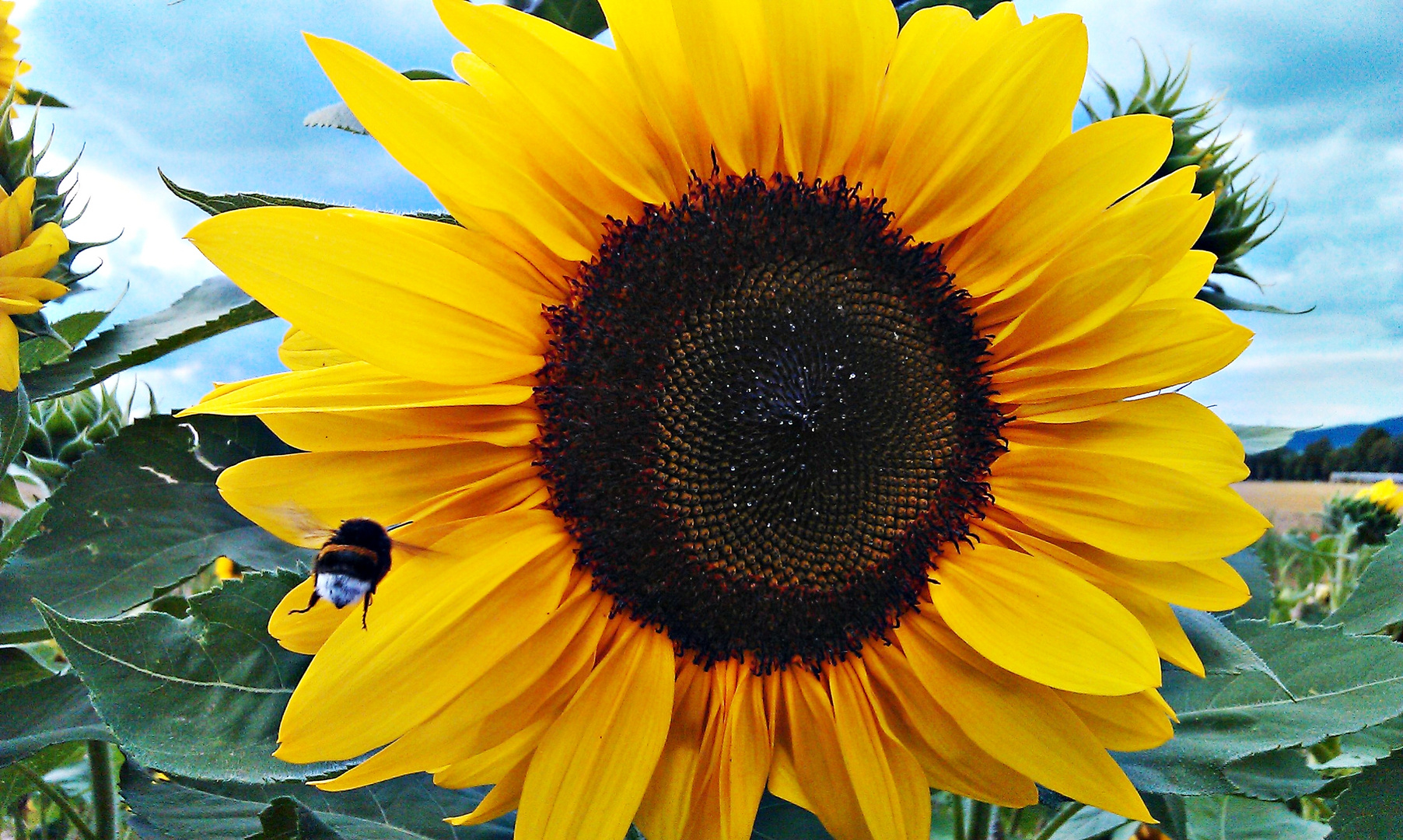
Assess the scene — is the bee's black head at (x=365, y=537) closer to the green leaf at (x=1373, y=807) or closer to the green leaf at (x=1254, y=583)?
the green leaf at (x=1373, y=807)

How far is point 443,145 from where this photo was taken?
729 mm

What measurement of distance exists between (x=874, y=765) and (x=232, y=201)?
0.72m

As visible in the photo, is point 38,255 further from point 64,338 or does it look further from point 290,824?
point 290,824

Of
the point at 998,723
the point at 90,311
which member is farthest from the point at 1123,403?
the point at 90,311

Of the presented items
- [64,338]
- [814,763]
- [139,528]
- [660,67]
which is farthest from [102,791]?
[660,67]

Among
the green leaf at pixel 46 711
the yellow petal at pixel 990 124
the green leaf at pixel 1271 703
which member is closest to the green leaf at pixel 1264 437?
the green leaf at pixel 1271 703

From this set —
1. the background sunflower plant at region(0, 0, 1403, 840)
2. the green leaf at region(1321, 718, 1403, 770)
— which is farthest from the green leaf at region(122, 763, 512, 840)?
the green leaf at region(1321, 718, 1403, 770)

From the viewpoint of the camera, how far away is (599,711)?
2.80 feet

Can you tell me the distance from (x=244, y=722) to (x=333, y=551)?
234 mm

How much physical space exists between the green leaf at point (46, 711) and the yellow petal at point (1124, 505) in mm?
905

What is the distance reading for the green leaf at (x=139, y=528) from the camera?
99cm

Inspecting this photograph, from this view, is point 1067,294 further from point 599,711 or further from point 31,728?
point 31,728

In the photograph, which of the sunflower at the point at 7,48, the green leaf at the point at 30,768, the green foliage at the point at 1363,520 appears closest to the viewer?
the green leaf at the point at 30,768

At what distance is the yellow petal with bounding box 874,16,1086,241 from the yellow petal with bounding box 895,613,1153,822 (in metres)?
0.38
